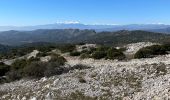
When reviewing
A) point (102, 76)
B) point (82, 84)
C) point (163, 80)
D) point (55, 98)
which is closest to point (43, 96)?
point (55, 98)

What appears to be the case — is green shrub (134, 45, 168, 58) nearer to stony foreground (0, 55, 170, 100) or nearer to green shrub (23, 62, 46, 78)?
stony foreground (0, 55, 170, 100)

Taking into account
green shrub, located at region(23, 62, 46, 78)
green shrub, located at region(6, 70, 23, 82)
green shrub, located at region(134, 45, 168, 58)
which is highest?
green shrub, located at region(134, 45, 168, 58)

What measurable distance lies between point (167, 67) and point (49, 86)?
7636 mm

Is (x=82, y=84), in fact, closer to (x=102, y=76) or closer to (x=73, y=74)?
(x=102, y=76)

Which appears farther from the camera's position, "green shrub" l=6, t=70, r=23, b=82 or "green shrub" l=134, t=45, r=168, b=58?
"green shrub" l=134, t=45, r=168, b=58

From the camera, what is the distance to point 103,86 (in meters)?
19.2

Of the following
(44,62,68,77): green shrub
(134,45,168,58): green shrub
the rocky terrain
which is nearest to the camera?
the rocky terrain

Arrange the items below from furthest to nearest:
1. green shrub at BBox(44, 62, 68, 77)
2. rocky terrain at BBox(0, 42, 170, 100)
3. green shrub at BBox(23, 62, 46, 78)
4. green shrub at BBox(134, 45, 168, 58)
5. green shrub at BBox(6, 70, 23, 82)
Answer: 1. green shrub at BBox(134, 45, 168, 58)
2. green shrub at BBox(6, 70, 23, 82)
3. green shrub at BBox(23, 62, 46, 78)
4. green shrub at BBox(44, 62, 68, 77)
5. rocky terrain at BBox(0, 42, 170, 100)

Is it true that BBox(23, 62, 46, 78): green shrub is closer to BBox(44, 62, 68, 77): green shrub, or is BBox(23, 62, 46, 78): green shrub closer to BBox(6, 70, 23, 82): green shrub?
BBox(44, 62, 68, 77): green shrub

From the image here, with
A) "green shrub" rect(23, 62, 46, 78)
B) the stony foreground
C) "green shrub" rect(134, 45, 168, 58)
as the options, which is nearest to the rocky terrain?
the stony foreground

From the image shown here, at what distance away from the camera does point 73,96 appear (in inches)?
723

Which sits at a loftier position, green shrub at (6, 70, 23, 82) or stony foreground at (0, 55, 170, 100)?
stony foreground at (0, 55, 170, 100)

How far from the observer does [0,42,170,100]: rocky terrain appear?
670 inches

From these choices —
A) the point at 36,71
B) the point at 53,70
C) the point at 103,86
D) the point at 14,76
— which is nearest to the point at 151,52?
the point at 53,70
